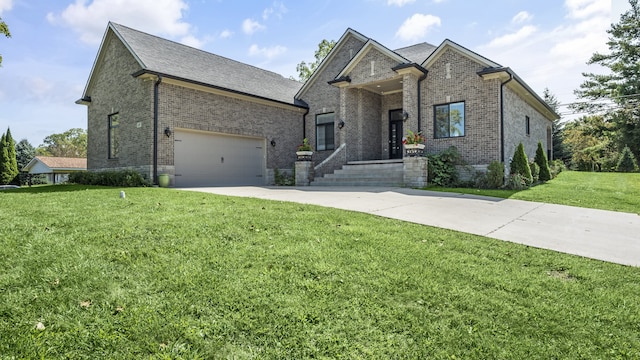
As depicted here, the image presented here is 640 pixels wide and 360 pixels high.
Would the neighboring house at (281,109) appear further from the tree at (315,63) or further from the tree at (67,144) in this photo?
the tree at (67,144)

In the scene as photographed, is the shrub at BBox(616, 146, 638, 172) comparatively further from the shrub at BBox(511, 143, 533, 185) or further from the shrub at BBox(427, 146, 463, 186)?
the shrub at BBox(427, 146, 463, 186)

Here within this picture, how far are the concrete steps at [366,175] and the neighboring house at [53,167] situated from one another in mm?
34956

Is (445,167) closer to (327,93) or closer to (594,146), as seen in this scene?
(327,93)

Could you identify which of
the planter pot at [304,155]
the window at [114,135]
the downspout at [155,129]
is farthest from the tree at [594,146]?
the window at [114,135]

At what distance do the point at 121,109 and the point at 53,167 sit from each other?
29486mm

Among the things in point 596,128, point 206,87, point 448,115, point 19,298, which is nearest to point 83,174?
point 206,87

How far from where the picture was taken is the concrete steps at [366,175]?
12.6 m

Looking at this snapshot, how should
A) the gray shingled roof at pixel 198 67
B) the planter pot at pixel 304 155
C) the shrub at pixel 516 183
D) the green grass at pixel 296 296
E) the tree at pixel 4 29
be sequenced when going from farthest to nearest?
1. the planter pot at pixel 304 155
2. the gray shingled roof at pixel 198 67
3. the shrub at pixel 516 183
4. the tree at pixel 4 29
5. the green grass at pixel 296 296

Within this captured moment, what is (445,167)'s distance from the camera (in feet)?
40.8

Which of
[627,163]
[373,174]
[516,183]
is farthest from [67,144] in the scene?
[627,163]

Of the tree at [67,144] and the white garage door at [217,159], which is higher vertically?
the tree at [67,144]

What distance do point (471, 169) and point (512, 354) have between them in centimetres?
1124

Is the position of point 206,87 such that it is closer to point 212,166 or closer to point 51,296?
point 212,166

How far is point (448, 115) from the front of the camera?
13469mm
